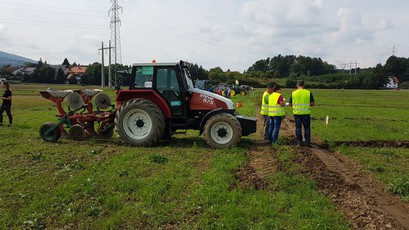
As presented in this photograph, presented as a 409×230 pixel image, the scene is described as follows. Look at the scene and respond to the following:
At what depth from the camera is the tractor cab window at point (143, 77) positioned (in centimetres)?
1034

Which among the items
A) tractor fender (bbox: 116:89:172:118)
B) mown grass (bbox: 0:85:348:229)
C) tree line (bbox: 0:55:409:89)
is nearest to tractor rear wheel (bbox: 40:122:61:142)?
mown grass (bbox: 0:85:348:229)

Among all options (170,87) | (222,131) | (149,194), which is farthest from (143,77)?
(149,194)

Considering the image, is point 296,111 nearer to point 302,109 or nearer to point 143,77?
point 302,109

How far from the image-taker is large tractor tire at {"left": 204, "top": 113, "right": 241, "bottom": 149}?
32.2ft

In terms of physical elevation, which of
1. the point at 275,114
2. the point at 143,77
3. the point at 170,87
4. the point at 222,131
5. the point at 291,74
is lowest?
the point at 222,131

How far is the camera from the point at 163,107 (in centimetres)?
1038

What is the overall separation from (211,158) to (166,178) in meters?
1.99

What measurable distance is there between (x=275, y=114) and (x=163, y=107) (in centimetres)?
333

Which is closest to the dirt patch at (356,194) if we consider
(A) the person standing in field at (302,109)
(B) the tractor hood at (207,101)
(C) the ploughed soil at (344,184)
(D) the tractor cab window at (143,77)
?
(C) the ploughed soil at (344,184)

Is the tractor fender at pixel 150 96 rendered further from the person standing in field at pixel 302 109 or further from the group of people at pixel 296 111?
the person standing in field at pixel 302 109

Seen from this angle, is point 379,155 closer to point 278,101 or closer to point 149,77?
point 278,101

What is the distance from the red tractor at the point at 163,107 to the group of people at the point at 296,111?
0.96 metres

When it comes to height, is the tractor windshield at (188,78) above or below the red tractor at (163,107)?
above

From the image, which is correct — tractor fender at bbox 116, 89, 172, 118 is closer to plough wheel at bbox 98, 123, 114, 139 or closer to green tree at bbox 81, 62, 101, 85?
plough wheel at bbox 98, 123, 114, 139
